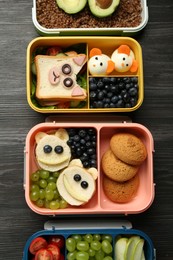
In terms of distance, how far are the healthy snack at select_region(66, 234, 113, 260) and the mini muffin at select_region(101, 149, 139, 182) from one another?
7.1 inches

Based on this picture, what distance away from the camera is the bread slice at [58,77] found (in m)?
→ 1.31

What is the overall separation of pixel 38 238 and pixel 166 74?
2.16 feet

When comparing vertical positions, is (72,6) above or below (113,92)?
above

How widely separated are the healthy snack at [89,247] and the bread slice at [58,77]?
419mm

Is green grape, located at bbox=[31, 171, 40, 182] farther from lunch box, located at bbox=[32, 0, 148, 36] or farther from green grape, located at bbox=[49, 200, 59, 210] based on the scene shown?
lunch box, located at bbox=[32, 0, 148, 36]

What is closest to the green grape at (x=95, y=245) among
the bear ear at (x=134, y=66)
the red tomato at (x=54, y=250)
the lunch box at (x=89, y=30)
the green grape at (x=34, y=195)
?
the red tomato at (x=54, y=250)

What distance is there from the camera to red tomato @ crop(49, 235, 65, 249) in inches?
51.2

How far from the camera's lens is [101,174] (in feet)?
4.41

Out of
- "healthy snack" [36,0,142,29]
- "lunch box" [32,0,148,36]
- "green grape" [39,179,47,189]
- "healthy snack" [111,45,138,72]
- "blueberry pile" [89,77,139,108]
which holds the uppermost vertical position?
"healthy snack" [36,0,142,29]

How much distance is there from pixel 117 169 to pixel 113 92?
9.1 inches

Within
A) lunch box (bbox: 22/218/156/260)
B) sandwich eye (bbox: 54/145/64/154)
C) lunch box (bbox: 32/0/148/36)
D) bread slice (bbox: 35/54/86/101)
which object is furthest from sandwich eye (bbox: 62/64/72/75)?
lunch box (bbox: 22/218/156/260)

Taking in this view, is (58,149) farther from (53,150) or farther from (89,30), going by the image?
(89,30)

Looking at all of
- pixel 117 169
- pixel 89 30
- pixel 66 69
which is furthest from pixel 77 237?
Answer: pixel 89 30

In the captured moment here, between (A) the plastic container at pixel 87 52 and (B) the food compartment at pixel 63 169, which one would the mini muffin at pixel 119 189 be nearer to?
(B) the food compartment at pixel 63 169
